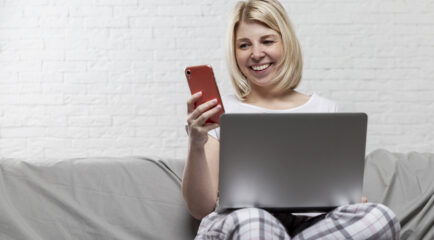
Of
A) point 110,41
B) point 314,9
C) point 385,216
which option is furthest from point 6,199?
point 314,9

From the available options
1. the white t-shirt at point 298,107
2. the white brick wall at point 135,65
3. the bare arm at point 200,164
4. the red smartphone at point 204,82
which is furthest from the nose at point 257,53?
the white brick wall at point 135,65

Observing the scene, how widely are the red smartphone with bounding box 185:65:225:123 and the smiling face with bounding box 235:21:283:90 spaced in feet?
1.40

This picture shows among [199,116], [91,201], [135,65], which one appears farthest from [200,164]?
[135,65]

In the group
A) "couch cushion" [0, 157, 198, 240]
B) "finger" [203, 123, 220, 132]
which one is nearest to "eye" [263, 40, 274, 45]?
"finger" [203, 123, 220, 132]

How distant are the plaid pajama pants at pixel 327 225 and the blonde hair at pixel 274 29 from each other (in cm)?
59

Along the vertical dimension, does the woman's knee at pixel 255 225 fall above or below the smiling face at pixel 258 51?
below

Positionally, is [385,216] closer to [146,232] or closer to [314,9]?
[146,232]

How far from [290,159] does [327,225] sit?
7.6 inches

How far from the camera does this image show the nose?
1.65 meters

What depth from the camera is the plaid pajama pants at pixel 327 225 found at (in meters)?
1.15

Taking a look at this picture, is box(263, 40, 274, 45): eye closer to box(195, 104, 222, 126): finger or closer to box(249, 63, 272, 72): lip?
box(249, 63, 272, 72): lip

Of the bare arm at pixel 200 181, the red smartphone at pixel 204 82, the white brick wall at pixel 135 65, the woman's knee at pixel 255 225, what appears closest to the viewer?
the woman's knee at pixel 255 225

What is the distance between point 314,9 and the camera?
3391 mm

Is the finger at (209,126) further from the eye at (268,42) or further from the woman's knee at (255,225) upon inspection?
the eye at (268,42)
